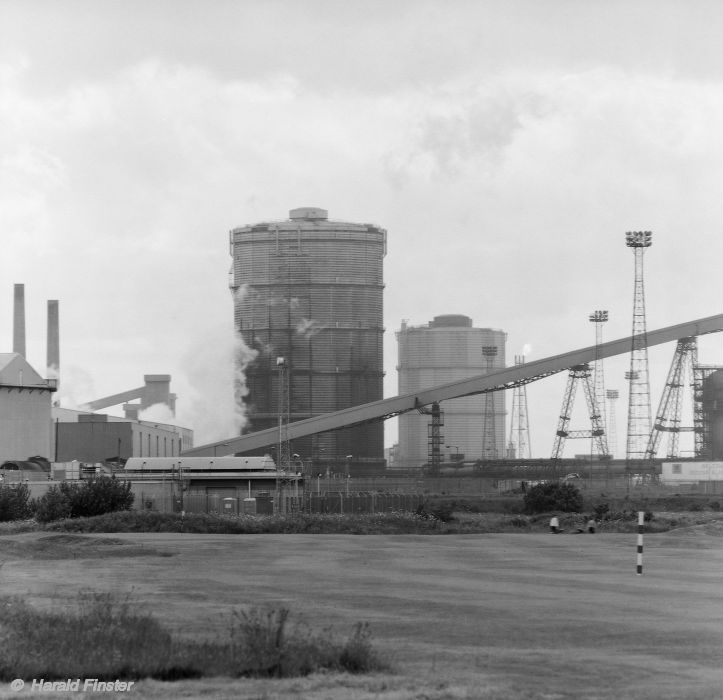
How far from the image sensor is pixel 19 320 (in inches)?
5851

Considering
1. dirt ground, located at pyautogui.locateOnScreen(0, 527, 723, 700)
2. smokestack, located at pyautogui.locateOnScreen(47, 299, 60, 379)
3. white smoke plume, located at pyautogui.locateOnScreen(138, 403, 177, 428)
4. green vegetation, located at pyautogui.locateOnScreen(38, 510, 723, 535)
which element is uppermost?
smokestack, located at pyautogui.locateOnScreen(47, 299, 60, 379)

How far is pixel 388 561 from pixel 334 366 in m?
159

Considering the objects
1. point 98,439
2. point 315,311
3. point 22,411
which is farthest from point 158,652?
point 315,311

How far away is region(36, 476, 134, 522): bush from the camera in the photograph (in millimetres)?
59578

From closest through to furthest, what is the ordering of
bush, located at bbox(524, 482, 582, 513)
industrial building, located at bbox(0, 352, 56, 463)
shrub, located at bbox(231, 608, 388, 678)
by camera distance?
1. shrub, located at bbox(231, 608, 388, 678)
2. bush, located at bbox(524, 482, 582, 513)
3. industrial building, located at bbox(0, 352, 56, 463)

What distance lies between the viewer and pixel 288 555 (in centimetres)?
3519

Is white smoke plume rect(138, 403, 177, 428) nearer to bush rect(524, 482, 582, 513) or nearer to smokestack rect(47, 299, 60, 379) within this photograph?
smokestack rect(47, 299, 60, 379)

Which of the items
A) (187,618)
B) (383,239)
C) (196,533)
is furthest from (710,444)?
(187,618)

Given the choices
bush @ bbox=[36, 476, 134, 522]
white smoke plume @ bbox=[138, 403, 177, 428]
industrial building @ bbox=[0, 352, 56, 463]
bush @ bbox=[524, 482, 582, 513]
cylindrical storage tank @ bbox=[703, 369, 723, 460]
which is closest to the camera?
bush @ bbox=[36, 476, 134, 522]

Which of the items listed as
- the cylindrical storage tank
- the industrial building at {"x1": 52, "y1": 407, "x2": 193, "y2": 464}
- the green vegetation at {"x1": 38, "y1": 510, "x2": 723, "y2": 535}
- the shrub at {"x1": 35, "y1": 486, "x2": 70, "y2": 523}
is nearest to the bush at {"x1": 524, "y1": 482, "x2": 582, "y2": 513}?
the green vegetation at {"x1": 38, "y1": 510, "x2": 723, "y2": 535}

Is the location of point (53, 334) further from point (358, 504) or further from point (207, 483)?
point (358, 504)

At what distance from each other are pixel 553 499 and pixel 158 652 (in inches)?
3339

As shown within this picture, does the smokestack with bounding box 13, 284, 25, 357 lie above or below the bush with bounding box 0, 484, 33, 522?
above

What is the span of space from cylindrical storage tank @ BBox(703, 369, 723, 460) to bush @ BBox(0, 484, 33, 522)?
96.2 metres
